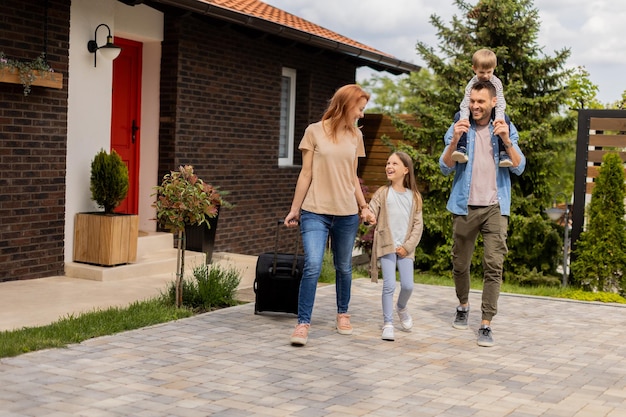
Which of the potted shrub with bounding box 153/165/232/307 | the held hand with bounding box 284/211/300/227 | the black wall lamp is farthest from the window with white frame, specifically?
the held hand with bounding box 284/211/300/227

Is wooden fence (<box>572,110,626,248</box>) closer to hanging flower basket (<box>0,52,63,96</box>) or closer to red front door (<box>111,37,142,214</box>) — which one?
red front door (<box>111,37,142,214</box>)

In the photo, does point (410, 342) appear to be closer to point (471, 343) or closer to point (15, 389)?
point (471, 343)

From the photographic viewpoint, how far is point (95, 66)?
376 inches

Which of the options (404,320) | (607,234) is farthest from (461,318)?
(607,234)

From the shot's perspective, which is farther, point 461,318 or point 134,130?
point 134,130

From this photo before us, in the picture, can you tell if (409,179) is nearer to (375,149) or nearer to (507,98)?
(507,98)

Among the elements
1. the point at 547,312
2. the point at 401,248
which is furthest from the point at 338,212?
the point at 547,312

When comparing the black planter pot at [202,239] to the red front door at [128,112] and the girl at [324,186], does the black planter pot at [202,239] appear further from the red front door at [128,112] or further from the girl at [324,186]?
the girl at [324,186]

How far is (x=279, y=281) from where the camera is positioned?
283 inches

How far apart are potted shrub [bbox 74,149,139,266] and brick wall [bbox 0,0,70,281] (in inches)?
9.8

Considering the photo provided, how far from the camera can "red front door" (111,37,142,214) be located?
1070 cm

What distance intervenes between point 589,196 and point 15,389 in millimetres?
7989

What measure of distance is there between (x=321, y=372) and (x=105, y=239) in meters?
4.22

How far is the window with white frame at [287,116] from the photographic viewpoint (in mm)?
14023
